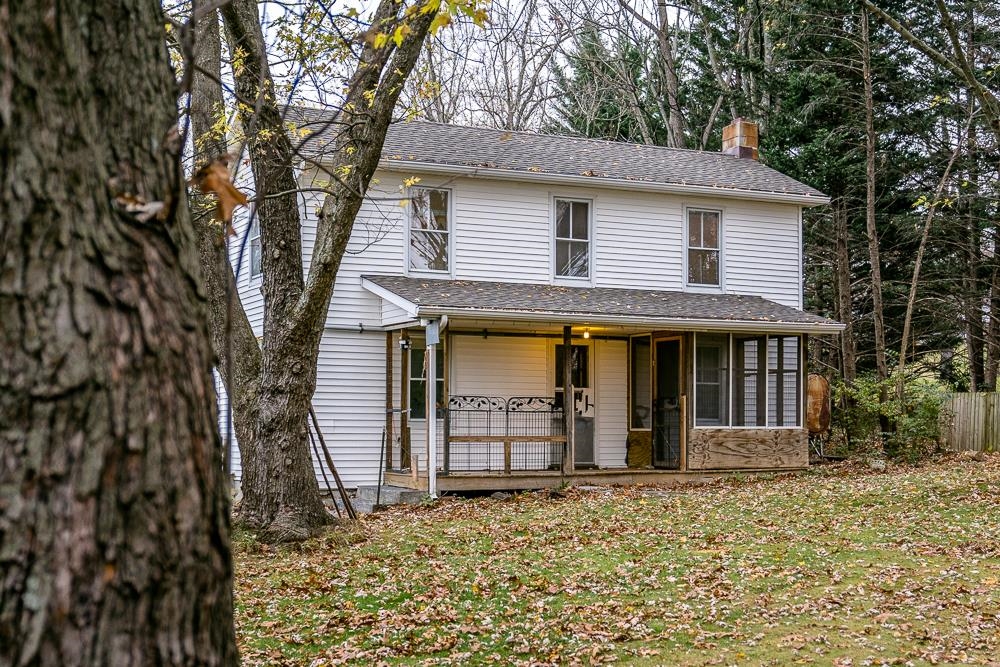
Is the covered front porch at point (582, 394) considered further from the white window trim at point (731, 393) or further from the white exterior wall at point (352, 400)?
the white exterior wall at point (352, 400)

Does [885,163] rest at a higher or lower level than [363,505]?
higher

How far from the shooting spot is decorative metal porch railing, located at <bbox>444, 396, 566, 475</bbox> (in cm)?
1778

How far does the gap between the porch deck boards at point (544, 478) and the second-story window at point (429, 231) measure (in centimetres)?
375

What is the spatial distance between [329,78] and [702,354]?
9074 millimetres

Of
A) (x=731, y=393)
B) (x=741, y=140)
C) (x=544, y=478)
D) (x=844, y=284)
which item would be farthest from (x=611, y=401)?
(x=844, y=284)

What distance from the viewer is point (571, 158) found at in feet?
68.2

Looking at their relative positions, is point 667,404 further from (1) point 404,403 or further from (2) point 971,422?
(2) point 971,422

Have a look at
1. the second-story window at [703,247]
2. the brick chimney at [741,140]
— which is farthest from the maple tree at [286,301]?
the brick chimney at [741,140]

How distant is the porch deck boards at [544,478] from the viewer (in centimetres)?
1672

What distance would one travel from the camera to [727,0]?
29641 mm

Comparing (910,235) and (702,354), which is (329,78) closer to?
(702,354)

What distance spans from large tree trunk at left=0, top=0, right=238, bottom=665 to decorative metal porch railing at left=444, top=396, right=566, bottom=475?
15.3 m

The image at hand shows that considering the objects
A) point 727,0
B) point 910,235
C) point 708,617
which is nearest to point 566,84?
point 727,0

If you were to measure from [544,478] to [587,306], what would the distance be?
2979mm
